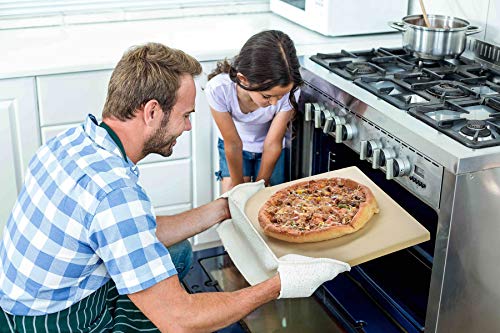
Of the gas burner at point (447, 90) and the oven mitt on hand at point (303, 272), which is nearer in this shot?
the oven mitt on hand at point (303, 272)

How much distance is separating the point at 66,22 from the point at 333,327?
1625mm

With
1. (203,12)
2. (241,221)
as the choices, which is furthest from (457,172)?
(203,12)

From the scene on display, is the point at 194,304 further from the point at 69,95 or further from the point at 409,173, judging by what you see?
the point at 69,95

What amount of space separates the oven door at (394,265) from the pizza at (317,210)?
0.37 feet

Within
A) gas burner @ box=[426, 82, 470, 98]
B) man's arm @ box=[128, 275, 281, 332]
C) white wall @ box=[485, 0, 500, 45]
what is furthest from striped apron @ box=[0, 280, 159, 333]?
white wall @ box=[485, 0, 500, 45]

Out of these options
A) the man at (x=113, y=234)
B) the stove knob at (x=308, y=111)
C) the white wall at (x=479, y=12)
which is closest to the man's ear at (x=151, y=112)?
the man at (x=113, y=234)

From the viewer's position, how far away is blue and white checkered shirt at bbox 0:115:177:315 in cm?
140

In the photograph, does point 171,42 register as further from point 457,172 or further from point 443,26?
point 457,172

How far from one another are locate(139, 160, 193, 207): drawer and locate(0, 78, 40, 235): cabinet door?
39 centimetres

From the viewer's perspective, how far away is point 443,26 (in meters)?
2.30

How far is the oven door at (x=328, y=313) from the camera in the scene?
1914mm

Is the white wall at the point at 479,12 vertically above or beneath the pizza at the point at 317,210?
above

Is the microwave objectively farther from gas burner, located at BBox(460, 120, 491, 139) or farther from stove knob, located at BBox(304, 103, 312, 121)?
gas burner, located at BBox(460, 120, 491, 139)

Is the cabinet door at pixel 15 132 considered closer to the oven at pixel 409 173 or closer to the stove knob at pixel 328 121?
the oven at pixel 409 173
